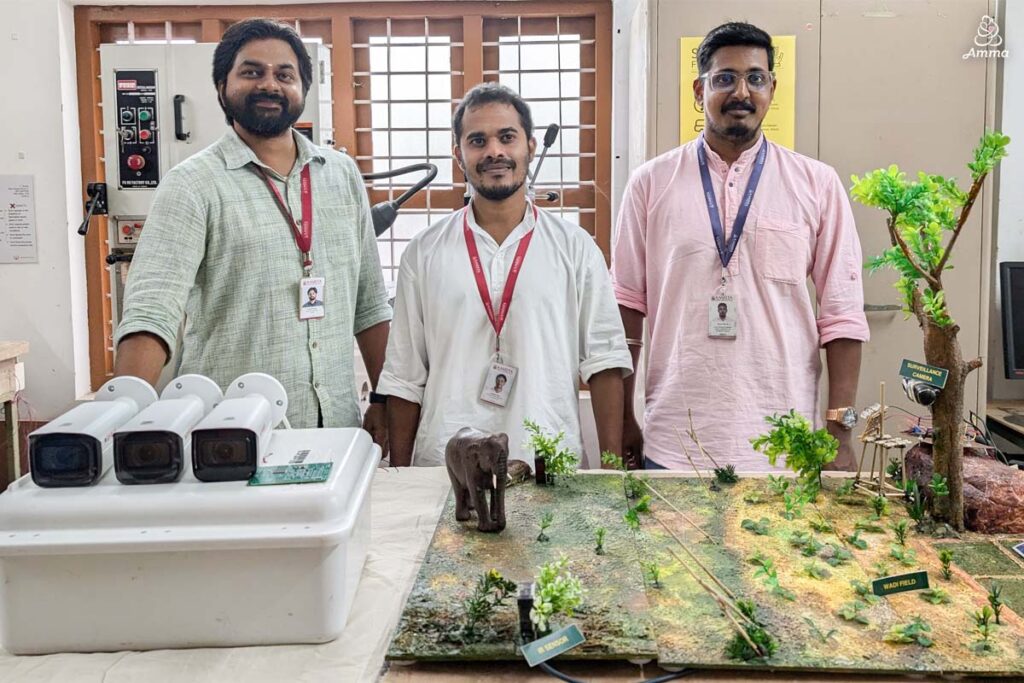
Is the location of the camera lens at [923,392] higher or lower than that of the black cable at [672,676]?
higher

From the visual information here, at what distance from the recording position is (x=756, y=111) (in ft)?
7.15

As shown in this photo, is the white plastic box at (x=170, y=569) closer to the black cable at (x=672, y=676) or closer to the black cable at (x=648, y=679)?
the black cable at (x=648, y=679)

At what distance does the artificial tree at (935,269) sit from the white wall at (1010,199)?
7.89 ft

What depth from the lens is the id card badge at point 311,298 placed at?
1982 millimetres

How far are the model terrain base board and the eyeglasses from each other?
1065mm

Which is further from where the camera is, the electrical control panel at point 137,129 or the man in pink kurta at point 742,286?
the electrical control panel at point 137,129

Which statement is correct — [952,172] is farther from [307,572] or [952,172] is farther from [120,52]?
[120,52]

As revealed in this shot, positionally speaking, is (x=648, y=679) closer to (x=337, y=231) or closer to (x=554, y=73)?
(x=337, y=231)

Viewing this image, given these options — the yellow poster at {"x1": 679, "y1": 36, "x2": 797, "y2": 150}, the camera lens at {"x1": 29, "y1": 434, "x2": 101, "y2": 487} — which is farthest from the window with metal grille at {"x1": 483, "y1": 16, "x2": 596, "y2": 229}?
the camera lens at {"x1": 29, "y1": 434, "x2": 101, "y2": 487}

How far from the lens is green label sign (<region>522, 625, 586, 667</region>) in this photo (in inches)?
39.9

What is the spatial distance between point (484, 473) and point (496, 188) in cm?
91

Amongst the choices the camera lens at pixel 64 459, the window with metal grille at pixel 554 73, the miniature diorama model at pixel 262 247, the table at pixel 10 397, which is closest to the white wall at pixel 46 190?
the table at pixel 10 397

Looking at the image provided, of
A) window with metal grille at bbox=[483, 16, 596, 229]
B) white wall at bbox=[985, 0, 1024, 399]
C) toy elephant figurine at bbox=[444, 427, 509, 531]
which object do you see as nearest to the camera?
toy elephant figurine at bbox=[444, 427, 509, 531]

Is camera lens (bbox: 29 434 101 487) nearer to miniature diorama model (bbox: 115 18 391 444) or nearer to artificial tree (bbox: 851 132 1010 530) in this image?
miniature diorama model (bbox: 115 18 391 444)
